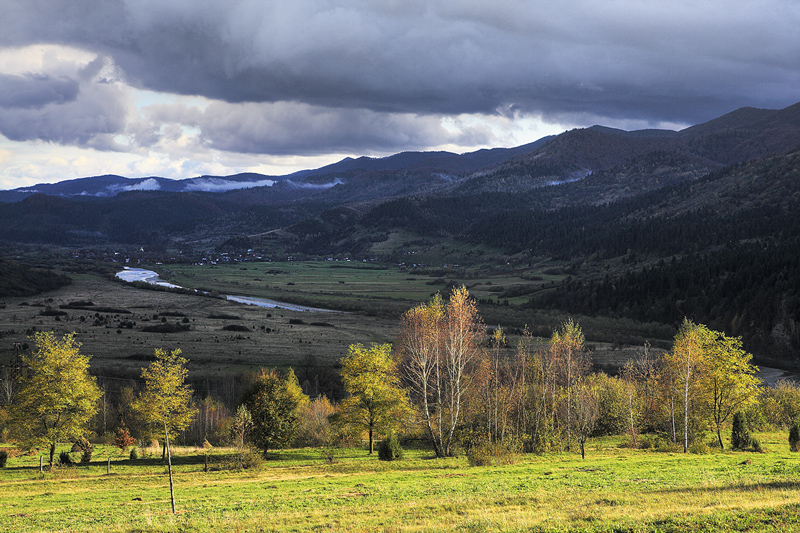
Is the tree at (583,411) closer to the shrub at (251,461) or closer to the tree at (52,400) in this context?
the shrub at (251,461)

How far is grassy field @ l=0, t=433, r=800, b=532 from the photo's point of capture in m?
22.8

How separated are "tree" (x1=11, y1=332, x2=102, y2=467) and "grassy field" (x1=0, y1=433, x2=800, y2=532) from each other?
411cm

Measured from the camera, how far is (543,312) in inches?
7407

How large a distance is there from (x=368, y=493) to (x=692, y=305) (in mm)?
161475

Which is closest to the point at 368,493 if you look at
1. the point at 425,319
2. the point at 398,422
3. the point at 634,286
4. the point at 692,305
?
the point at 425,319

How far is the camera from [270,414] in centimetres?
6181

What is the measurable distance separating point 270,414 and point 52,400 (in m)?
21.3

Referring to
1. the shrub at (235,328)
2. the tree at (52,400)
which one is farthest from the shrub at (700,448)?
the shrub at (235,328)

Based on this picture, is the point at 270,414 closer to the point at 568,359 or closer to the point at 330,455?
the point at 330,455

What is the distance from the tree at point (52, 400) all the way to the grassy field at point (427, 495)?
411 centimetres

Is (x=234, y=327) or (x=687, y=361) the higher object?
(x=234, y=327)

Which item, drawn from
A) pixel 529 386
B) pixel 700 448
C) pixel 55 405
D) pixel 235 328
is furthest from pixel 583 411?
pixel 235 328

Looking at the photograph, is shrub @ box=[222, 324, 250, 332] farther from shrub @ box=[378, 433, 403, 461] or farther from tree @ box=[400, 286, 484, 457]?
shrub @ box=[378, 433, 403, 461]

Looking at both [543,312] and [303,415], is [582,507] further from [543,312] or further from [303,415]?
[543,312]
